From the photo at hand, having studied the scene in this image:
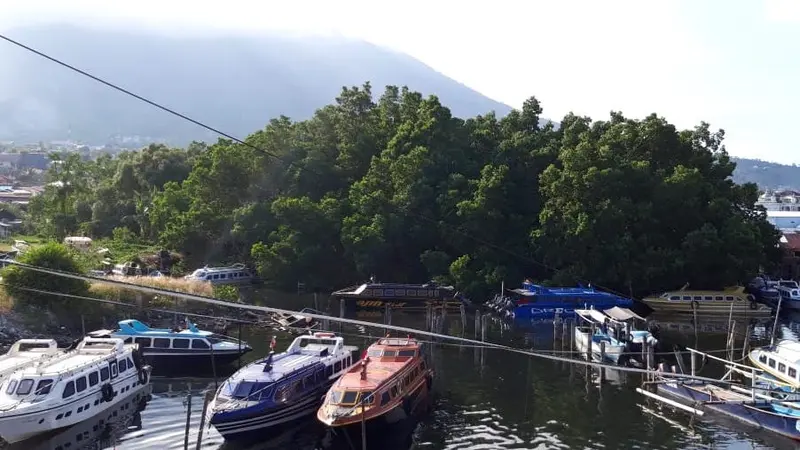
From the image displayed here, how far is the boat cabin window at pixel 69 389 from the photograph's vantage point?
90.1 ft

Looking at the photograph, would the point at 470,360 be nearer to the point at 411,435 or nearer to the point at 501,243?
the point at 411,435

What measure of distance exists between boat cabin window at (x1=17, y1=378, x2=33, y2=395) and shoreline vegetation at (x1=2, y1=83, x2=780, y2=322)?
1843cm

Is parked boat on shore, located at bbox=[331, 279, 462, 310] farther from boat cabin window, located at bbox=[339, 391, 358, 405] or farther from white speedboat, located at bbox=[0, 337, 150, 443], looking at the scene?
boat cabin window, located at bbox=[339, 391, 358, 405]

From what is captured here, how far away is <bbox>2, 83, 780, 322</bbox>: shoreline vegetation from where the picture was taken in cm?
5969

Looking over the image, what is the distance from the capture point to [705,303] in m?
57.8

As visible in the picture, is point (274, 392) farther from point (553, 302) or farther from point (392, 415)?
point (553, 302)

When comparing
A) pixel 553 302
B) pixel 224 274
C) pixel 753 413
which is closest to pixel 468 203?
pixel 553 302

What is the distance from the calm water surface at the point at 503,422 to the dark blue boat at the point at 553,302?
14.4 metres

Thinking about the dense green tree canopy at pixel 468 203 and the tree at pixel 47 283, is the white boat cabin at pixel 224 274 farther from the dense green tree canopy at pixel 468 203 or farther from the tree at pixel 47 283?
the tree at pixel 47 283

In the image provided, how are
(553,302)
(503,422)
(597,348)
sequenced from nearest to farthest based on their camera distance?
(503,422) → (597,348) → (553,302)

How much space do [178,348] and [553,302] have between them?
30.5m

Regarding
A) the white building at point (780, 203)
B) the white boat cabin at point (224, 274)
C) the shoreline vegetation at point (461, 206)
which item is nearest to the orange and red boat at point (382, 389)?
the shoreline vegetation at point (461, 206)

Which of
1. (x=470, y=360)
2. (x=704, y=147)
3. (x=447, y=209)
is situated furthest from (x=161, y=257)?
(x=704, y=147)

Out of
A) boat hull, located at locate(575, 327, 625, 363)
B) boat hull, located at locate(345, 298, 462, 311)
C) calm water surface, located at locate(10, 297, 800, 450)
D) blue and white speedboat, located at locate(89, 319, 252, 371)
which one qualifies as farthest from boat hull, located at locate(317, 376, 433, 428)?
boat hull, located at locate(345, 298, 462, 311)
